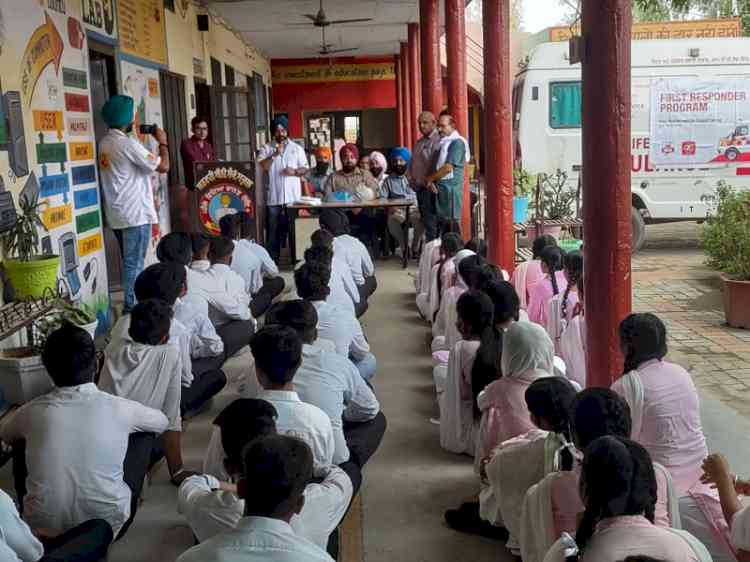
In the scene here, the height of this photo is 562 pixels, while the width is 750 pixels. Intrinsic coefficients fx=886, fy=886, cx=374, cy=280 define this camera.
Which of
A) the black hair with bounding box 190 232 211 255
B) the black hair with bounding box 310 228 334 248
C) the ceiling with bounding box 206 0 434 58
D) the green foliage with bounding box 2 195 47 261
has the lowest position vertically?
the black hair with bounding box 310 228 334 248

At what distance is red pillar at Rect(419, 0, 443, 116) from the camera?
10.7m

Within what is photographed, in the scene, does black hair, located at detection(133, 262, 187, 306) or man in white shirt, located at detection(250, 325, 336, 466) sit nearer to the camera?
man in white shirt, located at detection(250, 325, 336, 466)

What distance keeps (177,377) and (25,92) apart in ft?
8.09

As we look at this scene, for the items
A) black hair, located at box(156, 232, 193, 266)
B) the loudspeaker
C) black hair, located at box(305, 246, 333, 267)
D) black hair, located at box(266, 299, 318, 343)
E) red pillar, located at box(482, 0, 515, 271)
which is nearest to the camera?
black hair, located at box(266, 299, 318, 343)

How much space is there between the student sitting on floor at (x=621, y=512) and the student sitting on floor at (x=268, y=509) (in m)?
0.63

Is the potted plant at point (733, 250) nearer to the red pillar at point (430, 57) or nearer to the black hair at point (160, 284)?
the red pillar at point (430, 57)

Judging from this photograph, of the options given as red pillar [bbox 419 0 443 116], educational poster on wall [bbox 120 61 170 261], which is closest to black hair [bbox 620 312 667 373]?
educational poster on wall [bbox 120 61 170 261]

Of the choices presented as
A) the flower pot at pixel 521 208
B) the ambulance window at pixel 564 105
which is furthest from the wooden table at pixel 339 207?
the ambulance window at pixel 564 105

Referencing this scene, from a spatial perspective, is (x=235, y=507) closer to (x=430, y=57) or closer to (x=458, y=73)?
(x=458, y=73)

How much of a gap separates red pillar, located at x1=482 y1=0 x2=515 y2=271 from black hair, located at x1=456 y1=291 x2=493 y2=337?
323cm

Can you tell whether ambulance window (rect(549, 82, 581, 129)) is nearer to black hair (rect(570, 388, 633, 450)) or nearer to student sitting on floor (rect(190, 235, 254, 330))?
student sitting on floor (rect(190, 235, 254, 330))

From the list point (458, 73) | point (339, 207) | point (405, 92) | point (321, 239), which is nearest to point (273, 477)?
point (321, 239)

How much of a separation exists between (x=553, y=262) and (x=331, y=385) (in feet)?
7.15

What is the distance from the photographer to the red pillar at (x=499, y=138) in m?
7.17
